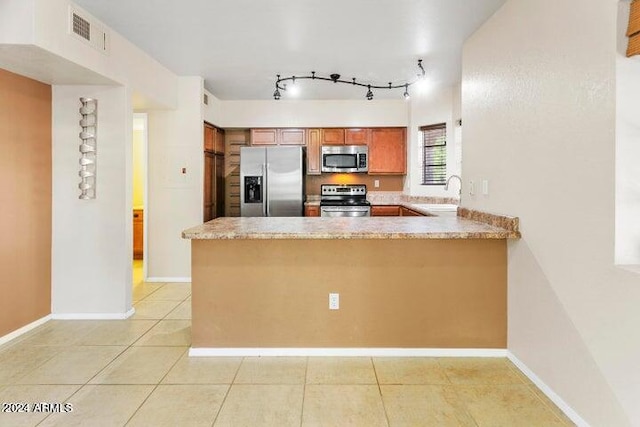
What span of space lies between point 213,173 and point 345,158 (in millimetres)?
1966

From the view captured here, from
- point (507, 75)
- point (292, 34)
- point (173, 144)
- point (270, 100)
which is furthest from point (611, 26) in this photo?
point (270, 100)

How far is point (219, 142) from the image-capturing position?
587cm

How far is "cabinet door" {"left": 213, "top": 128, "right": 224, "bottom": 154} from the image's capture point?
5.66 meters

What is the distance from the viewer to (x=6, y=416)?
201 cm

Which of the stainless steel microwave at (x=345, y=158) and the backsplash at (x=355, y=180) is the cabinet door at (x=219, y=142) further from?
the stainless steel microwave at (x=345, y=158)

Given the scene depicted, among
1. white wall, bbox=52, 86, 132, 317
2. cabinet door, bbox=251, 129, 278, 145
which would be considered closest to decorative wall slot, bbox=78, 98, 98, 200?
white wall, bbox=52, 86, 132, 317

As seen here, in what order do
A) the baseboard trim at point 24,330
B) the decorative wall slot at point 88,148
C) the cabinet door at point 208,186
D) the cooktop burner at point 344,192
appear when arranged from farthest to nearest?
the cooktop burner at point 344,192
the cabinet door at point 208,186
the decorative wall slot at point 88,148
the baseboard trim at point 24,330

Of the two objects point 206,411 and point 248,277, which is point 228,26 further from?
point 206,411

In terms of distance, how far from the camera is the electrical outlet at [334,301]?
271 cm

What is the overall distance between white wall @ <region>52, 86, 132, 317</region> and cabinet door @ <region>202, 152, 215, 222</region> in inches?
60.4

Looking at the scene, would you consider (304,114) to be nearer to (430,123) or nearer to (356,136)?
(356,136)

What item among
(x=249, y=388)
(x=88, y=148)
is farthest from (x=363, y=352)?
(x=88, y=148)

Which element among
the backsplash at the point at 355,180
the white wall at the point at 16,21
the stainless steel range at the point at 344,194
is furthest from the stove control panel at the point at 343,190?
the white wall at the point at 16,21

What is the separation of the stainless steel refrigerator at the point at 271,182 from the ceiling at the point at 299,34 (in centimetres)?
112
